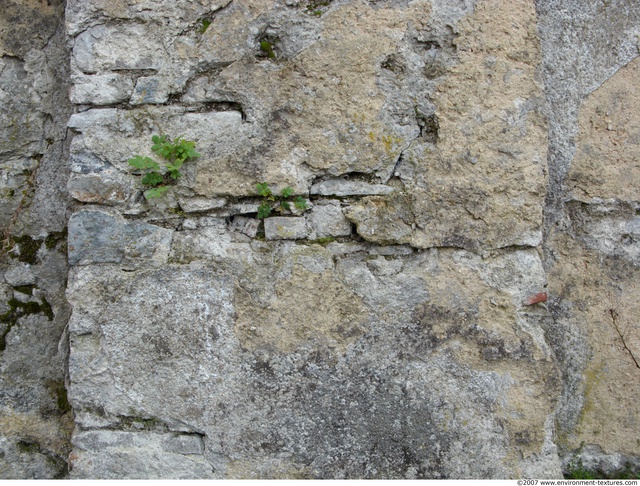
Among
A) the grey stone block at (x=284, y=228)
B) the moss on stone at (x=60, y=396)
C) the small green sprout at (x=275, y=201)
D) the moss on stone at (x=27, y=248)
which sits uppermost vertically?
the small green sprout at (x=275, y=201)

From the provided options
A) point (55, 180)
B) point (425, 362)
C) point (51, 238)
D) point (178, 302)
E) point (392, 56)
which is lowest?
point (425, 362)

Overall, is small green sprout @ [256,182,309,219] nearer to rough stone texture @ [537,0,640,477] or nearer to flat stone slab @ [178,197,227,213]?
flat stone slab @ [178,197,227,213]

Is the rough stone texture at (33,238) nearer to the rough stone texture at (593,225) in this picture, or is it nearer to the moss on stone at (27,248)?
the moss on stone at (27,248)

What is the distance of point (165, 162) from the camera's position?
1.73 metres

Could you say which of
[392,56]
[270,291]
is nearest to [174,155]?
[270,291]

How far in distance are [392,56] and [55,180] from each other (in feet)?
4.41

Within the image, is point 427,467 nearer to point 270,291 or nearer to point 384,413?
point 384,413

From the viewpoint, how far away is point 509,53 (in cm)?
173

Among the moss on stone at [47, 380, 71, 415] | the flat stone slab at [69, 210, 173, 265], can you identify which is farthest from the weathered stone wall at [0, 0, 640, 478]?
the moss on stone at [47, 380, 71, 415]

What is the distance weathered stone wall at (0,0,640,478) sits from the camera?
172cm

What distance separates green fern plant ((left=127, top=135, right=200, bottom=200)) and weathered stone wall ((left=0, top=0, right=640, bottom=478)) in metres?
0.04

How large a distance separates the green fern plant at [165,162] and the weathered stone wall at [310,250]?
0.04 m

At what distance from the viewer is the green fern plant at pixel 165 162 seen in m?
1.70

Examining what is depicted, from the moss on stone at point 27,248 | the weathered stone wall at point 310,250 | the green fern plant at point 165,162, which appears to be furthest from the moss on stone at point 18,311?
the green fern plant at point 165,162
